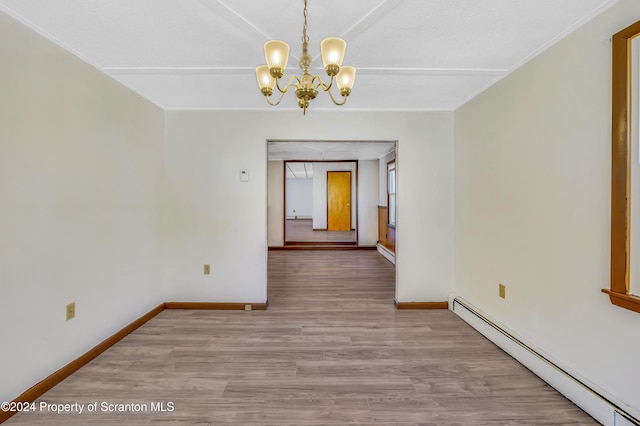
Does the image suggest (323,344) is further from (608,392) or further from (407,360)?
(608,392)

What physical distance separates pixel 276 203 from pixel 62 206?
4.70 meters

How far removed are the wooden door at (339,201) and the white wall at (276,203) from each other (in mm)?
2694

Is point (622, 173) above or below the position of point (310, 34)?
below

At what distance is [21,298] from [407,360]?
8.40 ft

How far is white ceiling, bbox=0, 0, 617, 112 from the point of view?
4.90ft

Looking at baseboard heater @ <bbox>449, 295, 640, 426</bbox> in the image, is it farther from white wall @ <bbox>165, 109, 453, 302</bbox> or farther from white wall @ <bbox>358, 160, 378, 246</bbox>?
white wall @ <bbox>358, 160, 378, 246</bbox>

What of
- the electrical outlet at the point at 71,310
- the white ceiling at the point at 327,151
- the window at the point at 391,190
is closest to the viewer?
the electrical outlet at the point at 71,310

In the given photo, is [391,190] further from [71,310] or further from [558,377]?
[71,310]

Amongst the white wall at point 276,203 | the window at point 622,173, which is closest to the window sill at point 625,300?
the window at point 622,173

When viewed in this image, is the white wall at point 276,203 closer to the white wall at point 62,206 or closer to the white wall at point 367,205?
the white wall at point 367,205

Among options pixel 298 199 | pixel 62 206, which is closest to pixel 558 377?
pixel 62 206

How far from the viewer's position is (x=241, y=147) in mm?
3062

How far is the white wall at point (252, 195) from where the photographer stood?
10.0ft

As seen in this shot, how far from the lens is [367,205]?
21.8 feet
